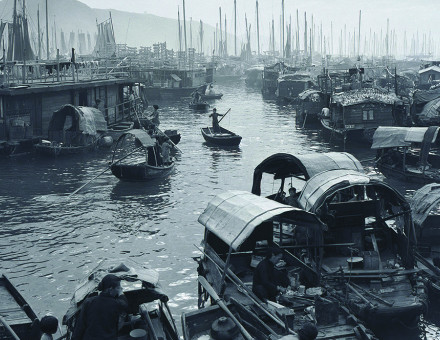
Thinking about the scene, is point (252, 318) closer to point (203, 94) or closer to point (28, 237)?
point (28, 237)

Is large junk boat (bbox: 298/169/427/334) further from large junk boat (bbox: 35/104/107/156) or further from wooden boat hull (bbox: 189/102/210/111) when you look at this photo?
wooden boat hull (bbox: 189/102/210/111)

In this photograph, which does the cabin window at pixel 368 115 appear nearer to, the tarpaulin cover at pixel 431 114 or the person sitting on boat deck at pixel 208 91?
the tarpaulin cover at pixel 431 114

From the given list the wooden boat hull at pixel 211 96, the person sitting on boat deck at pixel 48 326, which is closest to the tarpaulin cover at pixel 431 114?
the person sitting on boat deck at pixel 48 326

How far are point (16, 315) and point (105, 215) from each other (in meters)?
12.2

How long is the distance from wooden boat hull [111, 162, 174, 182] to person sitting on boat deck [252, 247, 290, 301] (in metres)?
16.0

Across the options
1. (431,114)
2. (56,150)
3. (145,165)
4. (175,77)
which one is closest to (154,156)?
(145,165)

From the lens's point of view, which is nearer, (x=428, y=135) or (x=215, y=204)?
(x=215, y=204)

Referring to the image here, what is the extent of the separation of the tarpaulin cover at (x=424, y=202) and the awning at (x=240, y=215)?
16.2 feet

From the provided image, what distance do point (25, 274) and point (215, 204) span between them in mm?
7004

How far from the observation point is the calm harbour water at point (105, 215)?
17.0m

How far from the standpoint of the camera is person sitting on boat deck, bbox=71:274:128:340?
8656mm

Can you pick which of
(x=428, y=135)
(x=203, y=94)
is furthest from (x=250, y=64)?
(x=428, y=135)

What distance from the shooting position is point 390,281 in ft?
43.9

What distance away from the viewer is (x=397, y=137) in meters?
25.8
